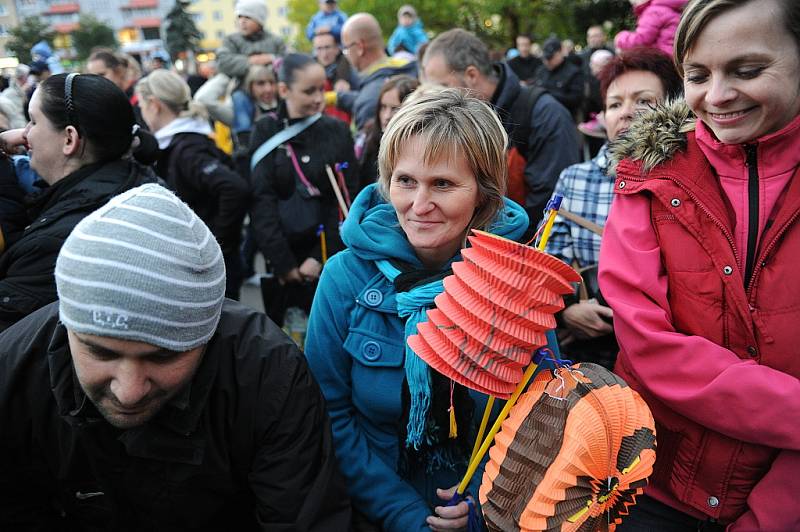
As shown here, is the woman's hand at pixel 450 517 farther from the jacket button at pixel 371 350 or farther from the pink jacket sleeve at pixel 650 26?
the pink jacket sleeve at pixel 650 26

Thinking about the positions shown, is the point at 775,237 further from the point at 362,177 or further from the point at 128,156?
the point at 362,177

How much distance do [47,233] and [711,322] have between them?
241 centimetres

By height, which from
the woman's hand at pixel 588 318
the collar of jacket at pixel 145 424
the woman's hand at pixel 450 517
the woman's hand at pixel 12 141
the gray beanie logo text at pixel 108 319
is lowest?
the woman's hand at pixel 450 517

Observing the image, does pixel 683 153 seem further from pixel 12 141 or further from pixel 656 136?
pixel 12 141

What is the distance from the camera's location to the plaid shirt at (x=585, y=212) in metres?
2.67

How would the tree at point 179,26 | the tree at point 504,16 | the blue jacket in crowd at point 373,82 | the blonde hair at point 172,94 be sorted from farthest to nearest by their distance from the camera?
the tree at point 179,26
the tree at point 504,16
the blue jacket in crowd at point 373,82
the blonde hair at point 172,94

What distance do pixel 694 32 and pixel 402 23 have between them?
345 inches

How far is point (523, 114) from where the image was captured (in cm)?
367

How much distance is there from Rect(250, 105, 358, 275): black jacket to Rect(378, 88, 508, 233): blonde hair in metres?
2.15

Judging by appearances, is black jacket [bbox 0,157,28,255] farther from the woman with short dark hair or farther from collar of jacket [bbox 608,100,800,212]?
collar of jacket [bbox 608,100,800,212]

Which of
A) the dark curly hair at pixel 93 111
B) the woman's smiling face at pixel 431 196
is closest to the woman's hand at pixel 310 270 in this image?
the dark curly hair at pixel 93 111

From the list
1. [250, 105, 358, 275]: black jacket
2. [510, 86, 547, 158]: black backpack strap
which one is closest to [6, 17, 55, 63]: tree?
[250, 105, 358, 275]: black jacket

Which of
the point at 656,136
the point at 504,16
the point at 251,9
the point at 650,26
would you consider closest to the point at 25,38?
the point at 504,16

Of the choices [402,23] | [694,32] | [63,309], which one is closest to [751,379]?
[694,32]
